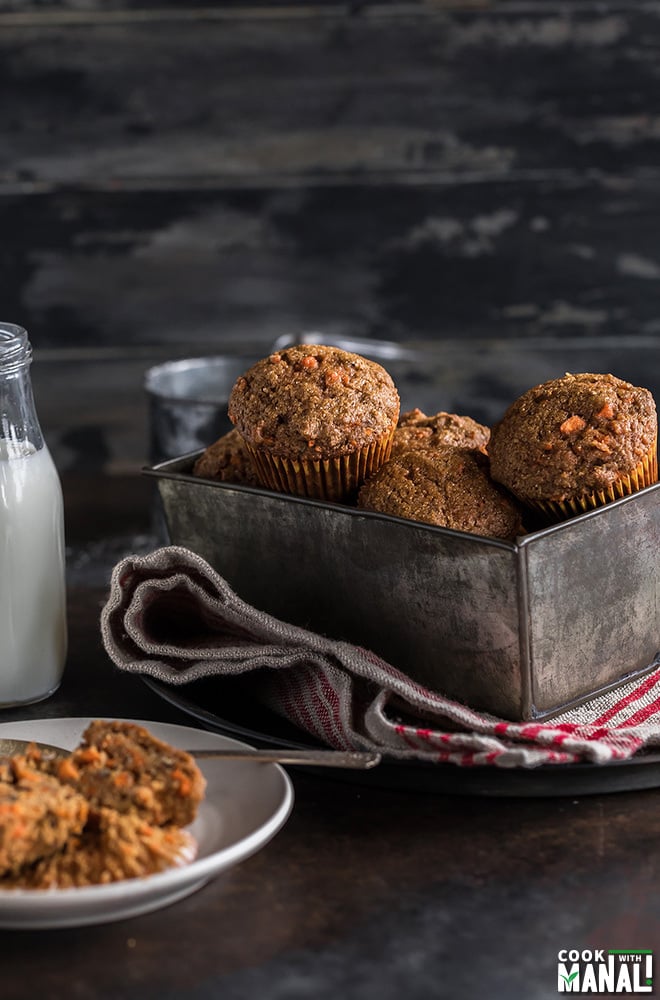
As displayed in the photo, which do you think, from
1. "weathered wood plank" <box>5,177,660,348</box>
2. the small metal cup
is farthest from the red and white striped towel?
"weathered wood plank" <box>5,177,660,348</box>

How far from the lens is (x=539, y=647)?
1076 mm

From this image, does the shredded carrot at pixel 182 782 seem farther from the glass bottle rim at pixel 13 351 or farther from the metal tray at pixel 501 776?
the glass bottle rim at pixel 13 351

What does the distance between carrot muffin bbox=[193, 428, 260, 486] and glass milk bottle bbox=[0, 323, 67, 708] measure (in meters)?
0.17

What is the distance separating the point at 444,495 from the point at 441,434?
0.43 ft

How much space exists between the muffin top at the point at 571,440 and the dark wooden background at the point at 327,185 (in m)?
2.07

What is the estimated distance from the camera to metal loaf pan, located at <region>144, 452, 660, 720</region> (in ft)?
3.48

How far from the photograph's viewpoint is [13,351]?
3.75 ft

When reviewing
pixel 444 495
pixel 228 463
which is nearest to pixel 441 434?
pixel 444 495

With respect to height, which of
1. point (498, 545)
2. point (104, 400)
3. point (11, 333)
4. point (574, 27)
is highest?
point (574, 27)

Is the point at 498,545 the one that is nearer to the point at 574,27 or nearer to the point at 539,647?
the point at 539,647

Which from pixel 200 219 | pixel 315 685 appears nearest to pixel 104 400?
pixel 200 219

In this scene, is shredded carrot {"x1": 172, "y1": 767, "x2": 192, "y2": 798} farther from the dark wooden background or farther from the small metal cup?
the dark wooden background

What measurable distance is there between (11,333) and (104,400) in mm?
2187

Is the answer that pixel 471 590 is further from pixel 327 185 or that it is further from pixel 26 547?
pixel 327 185
